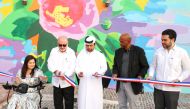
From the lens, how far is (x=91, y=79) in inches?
263

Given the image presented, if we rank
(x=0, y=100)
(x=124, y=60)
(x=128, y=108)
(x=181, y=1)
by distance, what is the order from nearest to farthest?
(x=124, y=60)
(x=128, y=108)
(x=0, y=100)
(x=181, y=1)

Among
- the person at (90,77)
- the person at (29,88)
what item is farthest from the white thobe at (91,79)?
the person at (29,88)

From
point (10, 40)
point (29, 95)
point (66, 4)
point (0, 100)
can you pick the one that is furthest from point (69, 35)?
point (29, 95)

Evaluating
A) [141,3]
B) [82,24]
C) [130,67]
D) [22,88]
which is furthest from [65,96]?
[141,3]

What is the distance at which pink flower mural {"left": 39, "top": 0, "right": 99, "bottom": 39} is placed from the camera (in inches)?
392

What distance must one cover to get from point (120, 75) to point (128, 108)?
794 millimetres

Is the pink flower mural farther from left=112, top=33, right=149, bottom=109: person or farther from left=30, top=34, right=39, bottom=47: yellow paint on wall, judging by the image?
left=112, top=33, right=149, bottom=109: person

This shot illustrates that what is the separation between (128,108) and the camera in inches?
277

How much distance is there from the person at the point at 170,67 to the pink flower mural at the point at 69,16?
423 cm

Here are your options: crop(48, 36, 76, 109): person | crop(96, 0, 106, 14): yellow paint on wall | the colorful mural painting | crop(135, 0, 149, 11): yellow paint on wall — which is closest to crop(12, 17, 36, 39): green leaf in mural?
the colorful mural painting

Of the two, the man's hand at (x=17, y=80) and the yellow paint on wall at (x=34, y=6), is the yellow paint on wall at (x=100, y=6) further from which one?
the man's hand at (x=17, y=80)

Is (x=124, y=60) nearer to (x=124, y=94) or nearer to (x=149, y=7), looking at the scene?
(x=124, y=94)

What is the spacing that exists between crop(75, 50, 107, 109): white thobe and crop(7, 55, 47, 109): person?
2.38ft

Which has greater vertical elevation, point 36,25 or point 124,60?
point 36,25
